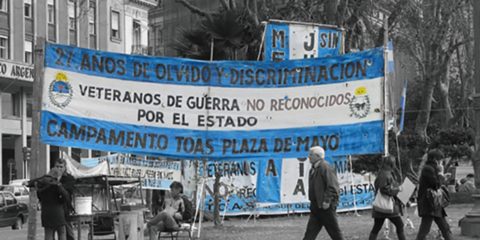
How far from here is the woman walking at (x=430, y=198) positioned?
12.4 m

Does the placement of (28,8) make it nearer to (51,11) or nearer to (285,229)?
(51,11)

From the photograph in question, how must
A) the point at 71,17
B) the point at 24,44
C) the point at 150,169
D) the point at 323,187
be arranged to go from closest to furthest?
the point at 323,187 < the point at 150,169 < the point at 24,44 < the point at 71,17

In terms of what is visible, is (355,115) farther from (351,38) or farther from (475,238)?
(351,38)

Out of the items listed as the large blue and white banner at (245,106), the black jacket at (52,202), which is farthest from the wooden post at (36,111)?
the large blue and white banner at (245,106)

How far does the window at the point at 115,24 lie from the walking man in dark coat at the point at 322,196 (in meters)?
50.0

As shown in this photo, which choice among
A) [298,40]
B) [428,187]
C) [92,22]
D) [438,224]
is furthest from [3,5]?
[438,224]

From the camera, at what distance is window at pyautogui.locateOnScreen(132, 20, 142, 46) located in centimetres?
6315

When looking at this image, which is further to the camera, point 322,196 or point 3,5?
point 3,5

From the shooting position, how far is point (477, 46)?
47.4ft

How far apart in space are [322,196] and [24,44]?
42.8 m

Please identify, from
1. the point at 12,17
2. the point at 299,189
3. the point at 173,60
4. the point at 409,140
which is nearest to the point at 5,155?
the point at 12,17

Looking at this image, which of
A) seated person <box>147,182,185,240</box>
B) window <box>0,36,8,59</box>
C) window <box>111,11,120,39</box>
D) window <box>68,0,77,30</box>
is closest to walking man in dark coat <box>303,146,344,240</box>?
seated person <box>147,182,185,240</box>

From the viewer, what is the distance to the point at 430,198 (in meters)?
12.5

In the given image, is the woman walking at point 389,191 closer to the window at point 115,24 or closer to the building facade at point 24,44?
the building facade at point 24,44
